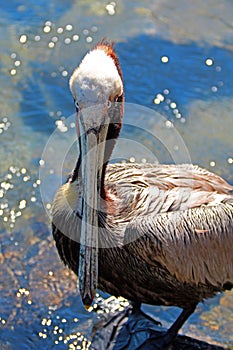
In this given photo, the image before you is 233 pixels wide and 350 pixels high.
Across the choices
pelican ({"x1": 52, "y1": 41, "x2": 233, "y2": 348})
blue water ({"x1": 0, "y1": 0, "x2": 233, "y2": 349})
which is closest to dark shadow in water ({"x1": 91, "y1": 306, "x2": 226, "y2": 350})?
blue water ({"x1": 0, "y1": 0, "x2": 233, "y2": 349})

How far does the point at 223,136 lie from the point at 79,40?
1984 mm

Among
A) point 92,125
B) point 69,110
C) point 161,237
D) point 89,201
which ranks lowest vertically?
point 69,110

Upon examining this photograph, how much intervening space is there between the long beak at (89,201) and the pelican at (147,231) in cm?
1

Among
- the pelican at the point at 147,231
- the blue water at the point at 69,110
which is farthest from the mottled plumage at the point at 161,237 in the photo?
the blue water at the point at 69,110

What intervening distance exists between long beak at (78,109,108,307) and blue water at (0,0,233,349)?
1.08 metres

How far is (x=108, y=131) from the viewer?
367 cm

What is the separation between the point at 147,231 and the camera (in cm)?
384

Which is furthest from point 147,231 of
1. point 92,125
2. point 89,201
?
point 92,125

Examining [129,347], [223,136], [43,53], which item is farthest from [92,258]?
[43,53]

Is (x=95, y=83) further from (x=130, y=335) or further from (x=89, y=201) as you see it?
(x=130, y=335)

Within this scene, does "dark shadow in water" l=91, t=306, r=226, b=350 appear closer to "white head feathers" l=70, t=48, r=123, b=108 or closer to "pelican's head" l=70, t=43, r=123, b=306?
"pelican's head" l=70, t=43, r=123, b=306

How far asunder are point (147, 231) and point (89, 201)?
1.89ft

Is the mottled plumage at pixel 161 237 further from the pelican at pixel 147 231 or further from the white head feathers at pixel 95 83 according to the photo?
the white head feathers at pixel 95 83

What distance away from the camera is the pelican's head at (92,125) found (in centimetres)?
332
